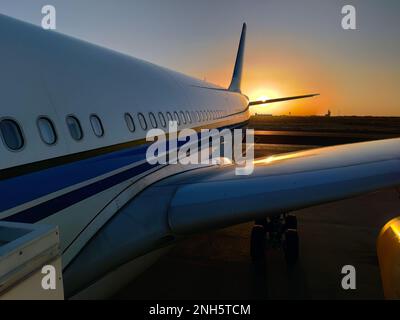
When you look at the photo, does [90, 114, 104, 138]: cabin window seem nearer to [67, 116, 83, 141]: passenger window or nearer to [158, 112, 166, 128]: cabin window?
[67, 116, 83, 141]: passenger window

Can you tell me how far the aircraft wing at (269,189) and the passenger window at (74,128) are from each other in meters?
1.82

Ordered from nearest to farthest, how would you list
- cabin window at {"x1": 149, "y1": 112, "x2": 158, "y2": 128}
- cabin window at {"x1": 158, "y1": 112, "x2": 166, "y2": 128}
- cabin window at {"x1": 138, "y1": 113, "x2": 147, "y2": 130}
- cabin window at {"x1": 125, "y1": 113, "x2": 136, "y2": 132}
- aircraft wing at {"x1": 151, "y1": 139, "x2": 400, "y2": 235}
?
aircraft wing at {"x1": 151, "y1": 139, "x2": 400, "y2": 235} < cabin window at {"x1": 125, "y1": 113, "x2": 136, "y2": 132} < cabin window at {"x1": 138, "y1": 113, "x2": 147, "y2": 130} < cabin window at {"x1": 149, "y1": 112, "x2": 158, "y2": 128} < cabin window at {"x1": 158, "y1": 112, "x2": 166, "y2": 128}

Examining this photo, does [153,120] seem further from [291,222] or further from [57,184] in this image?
[291,222]

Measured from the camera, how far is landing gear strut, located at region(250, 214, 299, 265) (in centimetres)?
756

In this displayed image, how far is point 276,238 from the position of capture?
27.2 feet

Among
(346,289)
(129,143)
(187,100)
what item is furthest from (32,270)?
(187,100)

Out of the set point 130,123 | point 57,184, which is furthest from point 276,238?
point 57,184

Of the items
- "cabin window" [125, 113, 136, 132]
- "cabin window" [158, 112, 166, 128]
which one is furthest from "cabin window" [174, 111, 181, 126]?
"cabin window" [125, 113, 136, 132]

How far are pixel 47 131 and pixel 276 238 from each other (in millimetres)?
5903

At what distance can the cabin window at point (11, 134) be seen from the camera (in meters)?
3.48

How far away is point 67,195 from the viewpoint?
3951 millimetres

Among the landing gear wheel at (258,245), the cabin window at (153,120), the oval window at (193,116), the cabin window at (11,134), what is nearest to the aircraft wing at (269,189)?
the cabin window at (153,120)

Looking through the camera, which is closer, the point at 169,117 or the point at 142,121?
the point at 142,121

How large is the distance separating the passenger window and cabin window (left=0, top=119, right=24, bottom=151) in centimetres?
81
